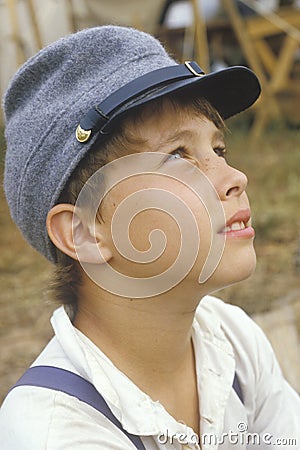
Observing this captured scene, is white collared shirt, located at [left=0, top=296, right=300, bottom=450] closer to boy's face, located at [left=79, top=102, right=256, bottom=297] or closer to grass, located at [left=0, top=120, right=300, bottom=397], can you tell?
boy's face, located at [left=79, top=102, right=256, bottom=297]

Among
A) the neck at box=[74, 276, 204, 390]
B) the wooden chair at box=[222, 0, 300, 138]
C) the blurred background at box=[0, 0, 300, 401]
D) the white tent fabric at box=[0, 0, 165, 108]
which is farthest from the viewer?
the wooden chair at box=[222, 0, 300, 138]

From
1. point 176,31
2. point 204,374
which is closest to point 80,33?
point 204,374

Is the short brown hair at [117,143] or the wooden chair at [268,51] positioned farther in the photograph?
the wooden chair at [268,51]

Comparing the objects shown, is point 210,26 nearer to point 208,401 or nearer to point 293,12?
point 293,12

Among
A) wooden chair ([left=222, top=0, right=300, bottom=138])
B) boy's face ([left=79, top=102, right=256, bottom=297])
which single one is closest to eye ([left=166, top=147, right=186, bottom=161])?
boy's face ([left=79, top=102, right=256, bottom=297])

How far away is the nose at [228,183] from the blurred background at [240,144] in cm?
40

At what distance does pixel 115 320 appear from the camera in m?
1.13

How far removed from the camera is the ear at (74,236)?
3.58ft

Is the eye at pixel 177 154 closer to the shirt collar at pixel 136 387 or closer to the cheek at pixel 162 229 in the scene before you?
the cheek at pixel 162 229

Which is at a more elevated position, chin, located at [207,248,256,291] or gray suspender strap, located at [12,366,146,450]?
chin, located at [207,248,256,291]

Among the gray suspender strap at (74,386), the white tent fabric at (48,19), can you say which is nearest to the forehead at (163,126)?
the gray suspender strap at (74,386)

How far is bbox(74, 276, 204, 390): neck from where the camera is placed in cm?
112

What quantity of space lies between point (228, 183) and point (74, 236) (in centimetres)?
26

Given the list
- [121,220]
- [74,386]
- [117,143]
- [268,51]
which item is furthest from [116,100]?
[268,51]
